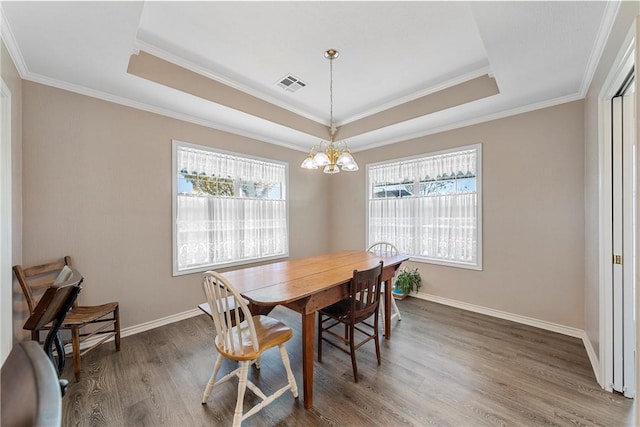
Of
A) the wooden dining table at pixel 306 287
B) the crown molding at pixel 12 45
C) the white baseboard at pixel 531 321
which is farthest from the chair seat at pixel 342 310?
the crown molding at pixel 12 45

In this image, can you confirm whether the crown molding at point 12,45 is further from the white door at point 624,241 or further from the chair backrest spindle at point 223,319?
the white door at point 624,241

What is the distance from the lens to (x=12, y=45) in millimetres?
1829

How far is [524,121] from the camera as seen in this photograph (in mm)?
2973

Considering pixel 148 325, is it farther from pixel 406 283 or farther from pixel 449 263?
pixel 449 263

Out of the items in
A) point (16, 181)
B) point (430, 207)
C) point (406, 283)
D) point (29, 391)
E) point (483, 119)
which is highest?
point (483, 119)

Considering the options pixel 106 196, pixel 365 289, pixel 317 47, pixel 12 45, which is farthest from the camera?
pixel 106 196

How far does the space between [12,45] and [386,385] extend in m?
3.75

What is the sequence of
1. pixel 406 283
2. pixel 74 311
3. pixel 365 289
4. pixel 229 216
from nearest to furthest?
pixel 365 289
pixel 74 311
pixel 229 216
pixel 406 283

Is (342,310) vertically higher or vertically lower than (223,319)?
lower

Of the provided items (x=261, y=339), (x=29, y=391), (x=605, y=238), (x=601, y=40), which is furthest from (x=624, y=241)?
(x=29, y=391)

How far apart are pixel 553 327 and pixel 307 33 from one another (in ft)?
12.9

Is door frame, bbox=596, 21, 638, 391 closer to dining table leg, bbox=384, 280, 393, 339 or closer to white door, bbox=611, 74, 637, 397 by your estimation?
white door, bbox=611, 74, 637, 397

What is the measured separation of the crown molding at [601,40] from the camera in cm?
151

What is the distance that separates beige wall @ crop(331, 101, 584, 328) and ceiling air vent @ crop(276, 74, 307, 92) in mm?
2142
